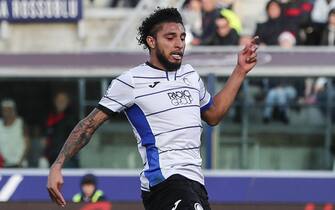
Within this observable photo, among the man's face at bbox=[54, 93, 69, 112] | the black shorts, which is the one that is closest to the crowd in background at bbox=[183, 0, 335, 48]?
the man's face at bbox=[54, 93, 69, 112]

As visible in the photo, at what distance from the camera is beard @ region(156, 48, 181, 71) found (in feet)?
14.9

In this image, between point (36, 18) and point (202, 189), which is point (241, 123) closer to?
point (36, 18)

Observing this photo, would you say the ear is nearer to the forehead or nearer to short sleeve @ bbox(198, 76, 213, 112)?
the forehead

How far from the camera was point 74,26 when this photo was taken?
42.0ft

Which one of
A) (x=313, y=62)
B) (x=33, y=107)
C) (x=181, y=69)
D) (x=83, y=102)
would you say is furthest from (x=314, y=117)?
(x=181, y=69)

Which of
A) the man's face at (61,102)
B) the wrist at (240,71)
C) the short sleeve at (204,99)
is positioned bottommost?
the man's face at (61,102)

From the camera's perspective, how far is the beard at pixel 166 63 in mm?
4539

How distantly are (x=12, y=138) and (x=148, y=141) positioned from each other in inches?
275

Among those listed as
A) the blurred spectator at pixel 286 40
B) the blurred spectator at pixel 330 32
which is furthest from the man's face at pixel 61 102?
the blurred spectator at pixel 330 32

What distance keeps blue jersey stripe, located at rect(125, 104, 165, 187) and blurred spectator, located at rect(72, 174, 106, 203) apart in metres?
3.80

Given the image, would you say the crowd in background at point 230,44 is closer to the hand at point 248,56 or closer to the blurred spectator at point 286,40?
the blurred spectator at point 286,40

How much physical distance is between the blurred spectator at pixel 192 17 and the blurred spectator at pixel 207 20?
0.07 metres

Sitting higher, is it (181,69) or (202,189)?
(181,69)

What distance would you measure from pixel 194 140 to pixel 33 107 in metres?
7.45
